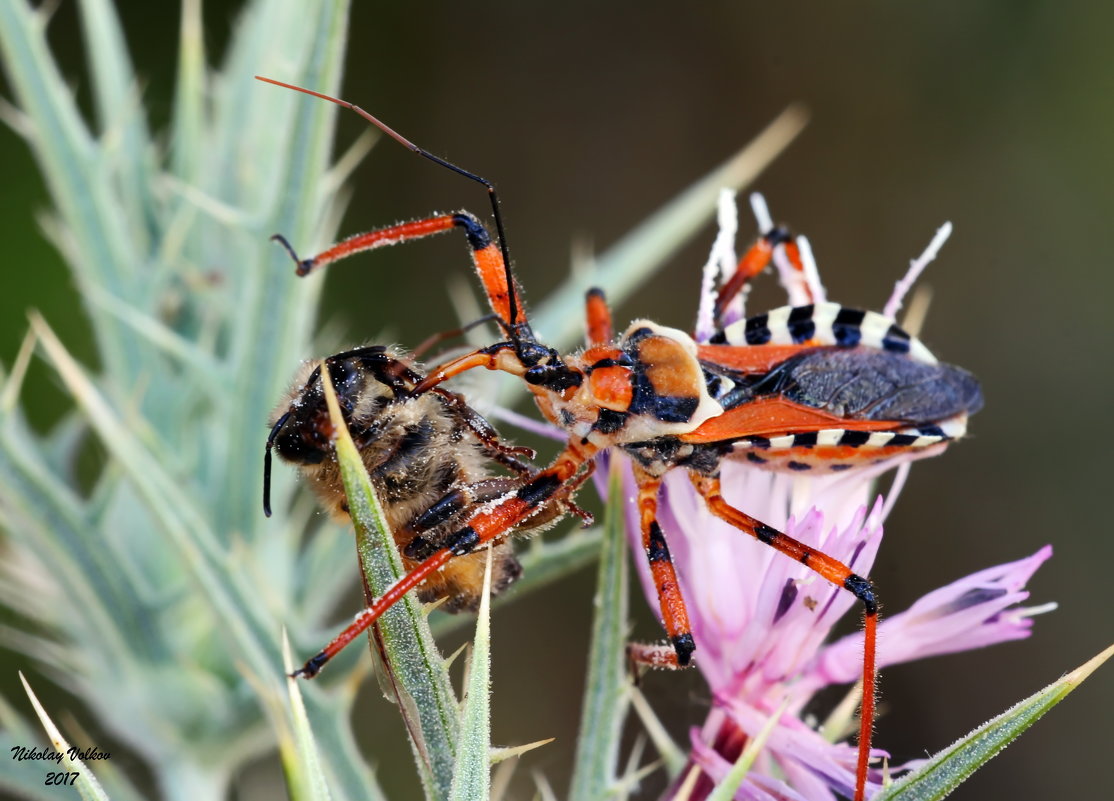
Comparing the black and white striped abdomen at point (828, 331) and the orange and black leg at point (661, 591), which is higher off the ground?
the black and white striped abdomen at point (828, 331)

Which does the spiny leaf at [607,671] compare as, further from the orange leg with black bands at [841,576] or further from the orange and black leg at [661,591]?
the orange leg with black bands at [841,576]

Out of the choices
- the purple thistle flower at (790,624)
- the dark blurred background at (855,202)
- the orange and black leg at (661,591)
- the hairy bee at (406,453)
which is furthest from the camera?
the dark blurred background at (855,202)

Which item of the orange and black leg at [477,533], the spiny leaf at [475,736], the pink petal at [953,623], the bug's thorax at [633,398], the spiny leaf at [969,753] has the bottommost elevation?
the pink petal at [953,623]

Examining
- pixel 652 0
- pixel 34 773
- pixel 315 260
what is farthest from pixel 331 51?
pixel 652 0

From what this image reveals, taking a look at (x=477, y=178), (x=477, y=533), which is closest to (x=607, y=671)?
(x=477, y=533)

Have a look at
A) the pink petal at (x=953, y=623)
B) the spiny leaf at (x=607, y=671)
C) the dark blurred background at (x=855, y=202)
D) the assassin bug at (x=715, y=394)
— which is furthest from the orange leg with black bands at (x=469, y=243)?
the dark blurred background at (x=855, y=202)

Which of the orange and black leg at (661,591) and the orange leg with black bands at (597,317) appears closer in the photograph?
the orange and black leg at (661,591)

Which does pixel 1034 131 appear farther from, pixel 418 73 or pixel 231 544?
pixel 231 544
